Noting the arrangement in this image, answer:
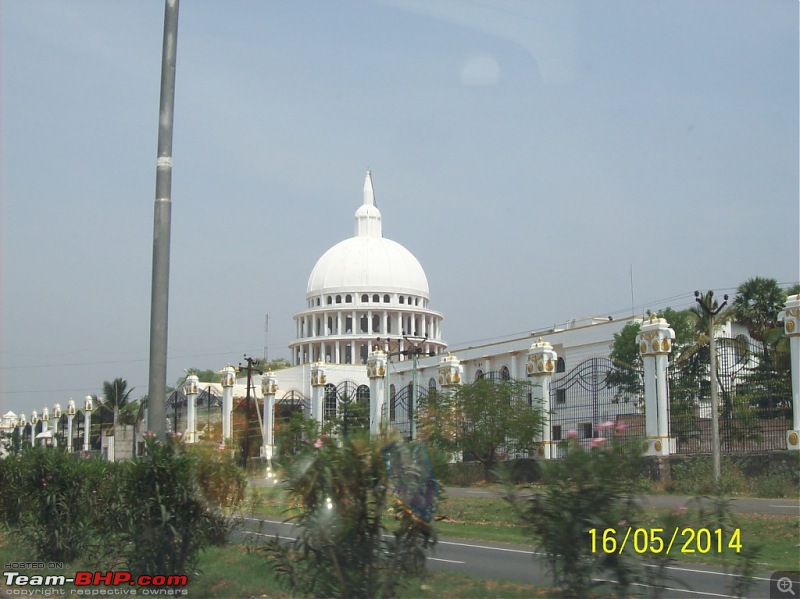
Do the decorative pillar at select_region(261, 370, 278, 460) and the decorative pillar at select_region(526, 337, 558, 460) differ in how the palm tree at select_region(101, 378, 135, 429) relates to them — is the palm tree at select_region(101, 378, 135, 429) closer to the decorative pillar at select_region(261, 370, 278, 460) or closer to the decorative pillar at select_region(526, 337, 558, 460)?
the decorative pillar at select_region(261, 370, 278, 460)

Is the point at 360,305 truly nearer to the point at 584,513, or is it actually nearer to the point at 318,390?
the point at 318,390

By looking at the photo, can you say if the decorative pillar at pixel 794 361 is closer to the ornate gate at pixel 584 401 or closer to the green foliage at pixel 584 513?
the ornate gate at pixel 584 401

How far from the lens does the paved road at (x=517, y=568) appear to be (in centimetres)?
943

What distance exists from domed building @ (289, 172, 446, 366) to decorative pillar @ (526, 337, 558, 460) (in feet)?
190

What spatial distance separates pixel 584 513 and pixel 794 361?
63.8 feet

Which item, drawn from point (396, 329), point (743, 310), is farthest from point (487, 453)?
point (396, 329)

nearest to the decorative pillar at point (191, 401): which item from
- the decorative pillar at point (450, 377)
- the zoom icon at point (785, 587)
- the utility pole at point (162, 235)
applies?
the decorative pillar at point (450, 377)

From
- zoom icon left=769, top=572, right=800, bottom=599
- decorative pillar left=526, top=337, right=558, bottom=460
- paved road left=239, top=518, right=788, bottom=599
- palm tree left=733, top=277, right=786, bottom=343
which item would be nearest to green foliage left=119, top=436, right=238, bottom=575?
paved road left=239, top=518, right=788, bottom=599

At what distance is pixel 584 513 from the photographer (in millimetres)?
6629

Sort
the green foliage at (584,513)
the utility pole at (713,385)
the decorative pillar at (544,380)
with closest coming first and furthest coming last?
the green foliage at (584,513) < the utility pole at (713,385) < the decorative pillar at (544,380)

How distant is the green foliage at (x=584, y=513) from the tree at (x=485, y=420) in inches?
945

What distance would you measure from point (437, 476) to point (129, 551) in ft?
13.9

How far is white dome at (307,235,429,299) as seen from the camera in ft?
305

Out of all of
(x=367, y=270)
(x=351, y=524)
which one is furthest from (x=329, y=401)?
(x=367, y=270)
